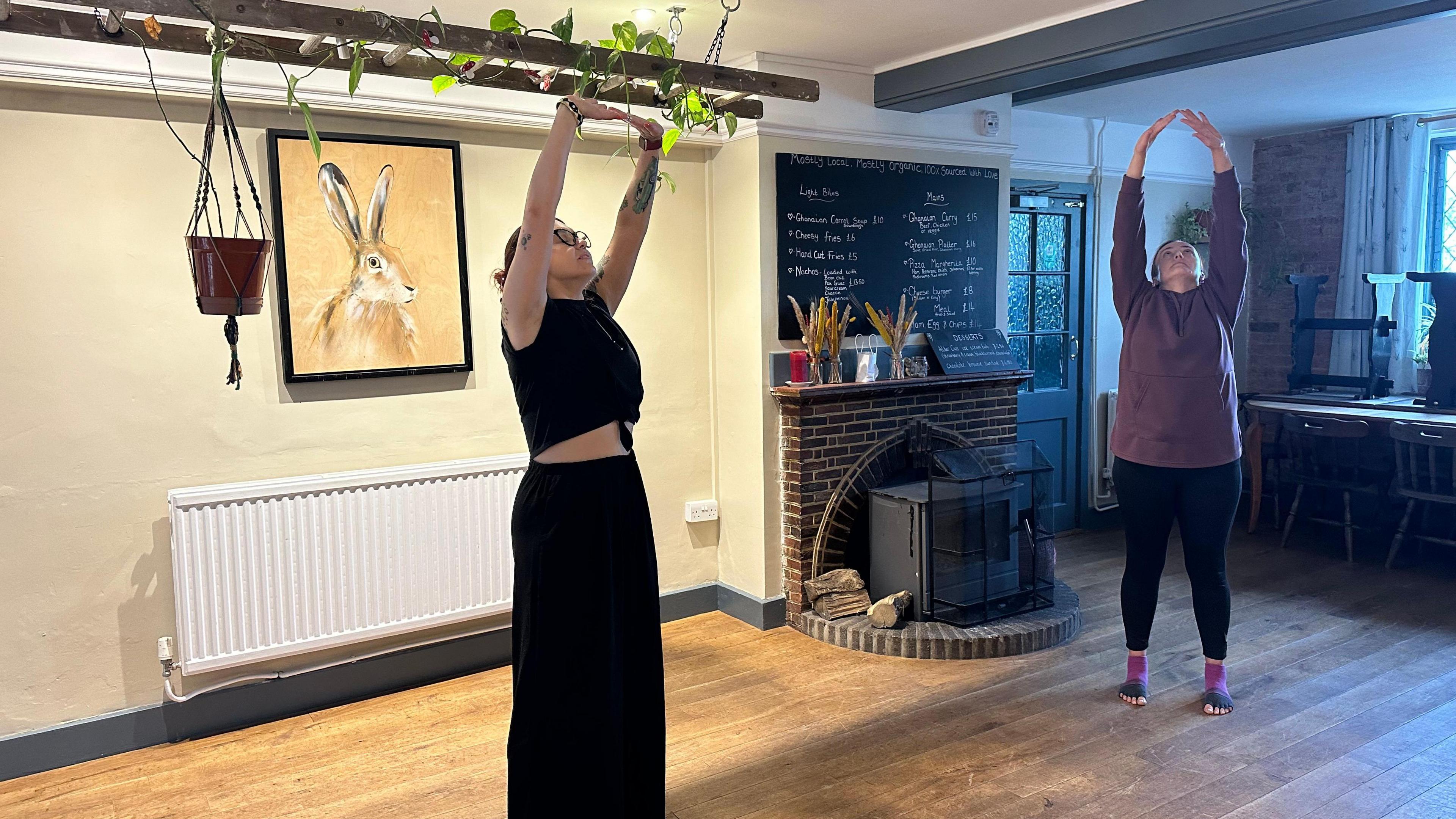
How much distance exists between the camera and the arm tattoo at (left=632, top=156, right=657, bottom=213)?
2465mm

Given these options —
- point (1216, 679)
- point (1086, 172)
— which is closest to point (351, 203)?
point (1216, 679)

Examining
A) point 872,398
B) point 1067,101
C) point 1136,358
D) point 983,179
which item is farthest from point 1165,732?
point 1067,101

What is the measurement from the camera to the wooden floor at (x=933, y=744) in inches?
117

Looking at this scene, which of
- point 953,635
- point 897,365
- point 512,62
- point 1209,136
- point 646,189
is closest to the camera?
point 512,62

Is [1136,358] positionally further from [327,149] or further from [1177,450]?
[327,149]

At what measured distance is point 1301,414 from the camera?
5543 mm

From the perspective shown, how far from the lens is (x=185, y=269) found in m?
3.49

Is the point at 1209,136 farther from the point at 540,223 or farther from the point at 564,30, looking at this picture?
the point at 540,223

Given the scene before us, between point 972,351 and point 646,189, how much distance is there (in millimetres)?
2968

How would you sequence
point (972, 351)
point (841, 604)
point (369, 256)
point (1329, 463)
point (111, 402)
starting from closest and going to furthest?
point (111, 402)
point (369, 256)
point (841, 604)
point (972, 351)
point (1329, 463)

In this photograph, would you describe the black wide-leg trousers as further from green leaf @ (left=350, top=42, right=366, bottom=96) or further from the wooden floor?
green leaf @ (left=350, top=42, right=366, bottom=96)

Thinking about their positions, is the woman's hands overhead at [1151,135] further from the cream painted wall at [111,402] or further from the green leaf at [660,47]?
the cream painted wall at [111,402]

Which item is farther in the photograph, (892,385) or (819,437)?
(892,385)

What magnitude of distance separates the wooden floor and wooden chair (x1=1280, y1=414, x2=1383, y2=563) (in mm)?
1204
